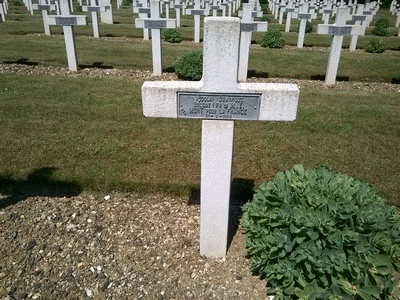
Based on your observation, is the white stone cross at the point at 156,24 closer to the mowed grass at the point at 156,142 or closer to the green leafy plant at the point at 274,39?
the mowed grass at the point at 156,142

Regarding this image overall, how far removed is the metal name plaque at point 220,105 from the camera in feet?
9.61

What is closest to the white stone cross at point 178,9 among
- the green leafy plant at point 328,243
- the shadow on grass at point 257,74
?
the shadow on grass at point 257,74

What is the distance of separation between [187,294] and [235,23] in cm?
237

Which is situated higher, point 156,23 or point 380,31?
point 156,23

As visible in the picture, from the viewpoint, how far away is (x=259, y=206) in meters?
3.34

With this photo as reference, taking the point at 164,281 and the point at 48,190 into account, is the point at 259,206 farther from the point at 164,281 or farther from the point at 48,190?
→ the point at 48,190

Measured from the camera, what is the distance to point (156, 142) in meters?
6.31

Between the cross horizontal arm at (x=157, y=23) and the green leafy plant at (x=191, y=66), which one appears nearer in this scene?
the green leafy plant at (x=191, y=66)

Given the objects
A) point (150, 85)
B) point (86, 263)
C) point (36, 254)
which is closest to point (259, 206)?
point (150, 85)

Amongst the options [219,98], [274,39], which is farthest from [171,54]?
[219,98]

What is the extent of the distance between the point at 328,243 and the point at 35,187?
154 inches

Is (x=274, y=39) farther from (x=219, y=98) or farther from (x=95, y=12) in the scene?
(x=219, y=98)

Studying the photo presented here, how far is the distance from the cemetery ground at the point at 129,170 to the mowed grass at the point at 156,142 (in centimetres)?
2

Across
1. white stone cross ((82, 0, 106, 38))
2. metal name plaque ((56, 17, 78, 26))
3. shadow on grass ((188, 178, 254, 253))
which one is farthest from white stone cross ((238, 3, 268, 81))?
white stone cross ((82, 0, 106, 38))
